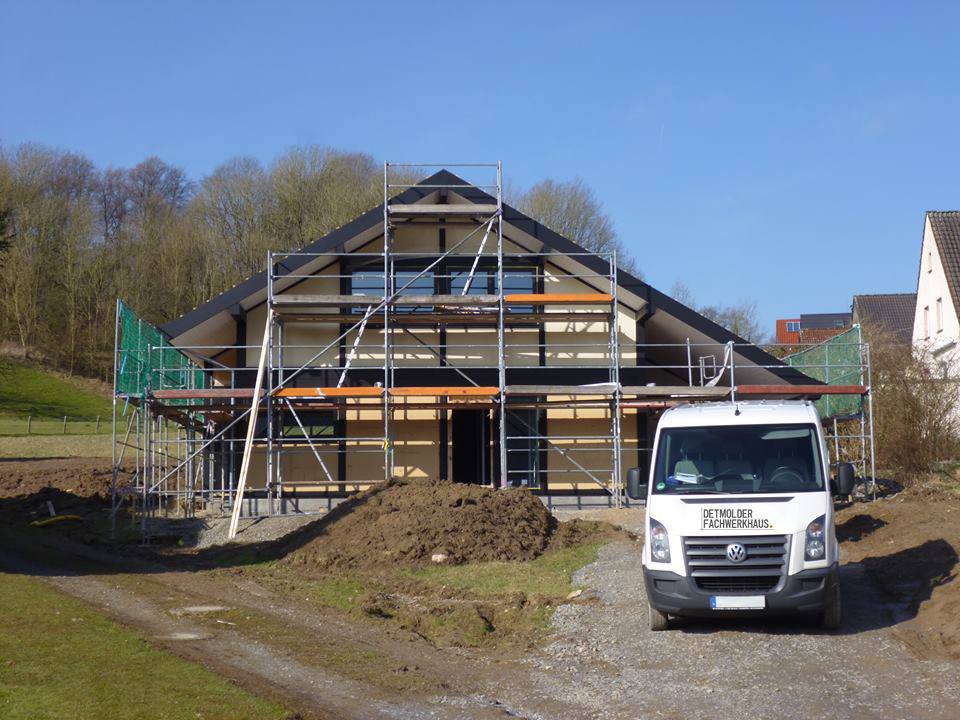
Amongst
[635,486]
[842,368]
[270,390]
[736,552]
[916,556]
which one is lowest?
[916,556]

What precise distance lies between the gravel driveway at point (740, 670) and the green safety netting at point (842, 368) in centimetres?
1122

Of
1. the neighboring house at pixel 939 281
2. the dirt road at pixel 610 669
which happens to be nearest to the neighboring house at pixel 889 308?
the neighboring house at pixel 939 281

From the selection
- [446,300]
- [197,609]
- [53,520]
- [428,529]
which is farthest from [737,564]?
[53,520]

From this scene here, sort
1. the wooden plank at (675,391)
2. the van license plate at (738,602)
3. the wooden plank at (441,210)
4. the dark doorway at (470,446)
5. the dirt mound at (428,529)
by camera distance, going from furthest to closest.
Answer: the dark doorway at (470,446)
the wooden plank at (441,210)
the wooden plank at (675,391)
the dirt mound at (428,529)
the van license plate at (738,602)

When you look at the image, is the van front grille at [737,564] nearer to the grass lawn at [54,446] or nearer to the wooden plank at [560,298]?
the wooden plank at [560,298]

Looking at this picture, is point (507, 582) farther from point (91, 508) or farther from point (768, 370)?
point (91, 508)

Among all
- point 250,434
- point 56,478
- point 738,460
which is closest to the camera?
point 738,460

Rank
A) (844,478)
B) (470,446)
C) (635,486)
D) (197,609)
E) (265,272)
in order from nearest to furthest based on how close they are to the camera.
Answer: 1. (844,478)
2. (635,486)
3. (197,609)
4. (265,272)
5. (470,446)

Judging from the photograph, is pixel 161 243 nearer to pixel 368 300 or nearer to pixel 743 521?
pixel 368 300

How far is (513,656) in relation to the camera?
34.4 ft

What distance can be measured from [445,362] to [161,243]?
96.9 ft

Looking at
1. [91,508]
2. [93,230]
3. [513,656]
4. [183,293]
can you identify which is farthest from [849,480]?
[93,230]

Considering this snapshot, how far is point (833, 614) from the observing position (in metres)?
10.5

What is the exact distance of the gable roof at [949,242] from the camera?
31.8 meters
